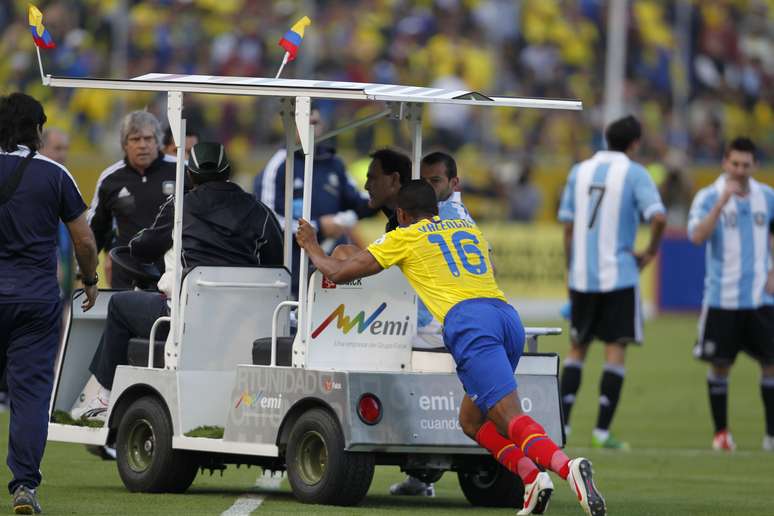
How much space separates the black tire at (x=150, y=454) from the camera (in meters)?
9.51

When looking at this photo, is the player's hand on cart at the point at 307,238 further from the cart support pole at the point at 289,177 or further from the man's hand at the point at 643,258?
the man's hand at the point at 643,258

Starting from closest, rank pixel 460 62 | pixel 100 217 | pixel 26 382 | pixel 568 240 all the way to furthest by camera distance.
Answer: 1. pixel 26 382
2. pixel 100 217
3. pixel 568 240
4. pixel 460 62

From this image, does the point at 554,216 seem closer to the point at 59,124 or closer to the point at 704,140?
the point at 704,140

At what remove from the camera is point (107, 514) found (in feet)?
27.7

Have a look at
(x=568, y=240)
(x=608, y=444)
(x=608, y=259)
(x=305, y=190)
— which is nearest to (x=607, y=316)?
(x=608, y=259)

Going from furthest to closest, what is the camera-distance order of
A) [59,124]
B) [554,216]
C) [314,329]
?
[554,216] → [59,124] → [314,329]

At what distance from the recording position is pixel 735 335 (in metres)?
13.8

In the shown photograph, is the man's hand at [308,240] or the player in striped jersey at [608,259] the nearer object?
the man's hand at [308,240]

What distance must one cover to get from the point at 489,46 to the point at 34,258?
861 inches


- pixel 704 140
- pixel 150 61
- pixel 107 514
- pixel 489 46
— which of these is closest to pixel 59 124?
pixel 150 61

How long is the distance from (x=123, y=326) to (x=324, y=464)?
1750mm

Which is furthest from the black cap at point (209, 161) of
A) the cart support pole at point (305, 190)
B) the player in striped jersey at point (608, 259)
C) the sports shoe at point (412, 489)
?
the player in striped jersey at point (608, 259)

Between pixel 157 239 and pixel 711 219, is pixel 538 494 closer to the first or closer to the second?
pixel 157 239

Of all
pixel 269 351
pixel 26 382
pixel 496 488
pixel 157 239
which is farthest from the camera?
pixel 157 239
